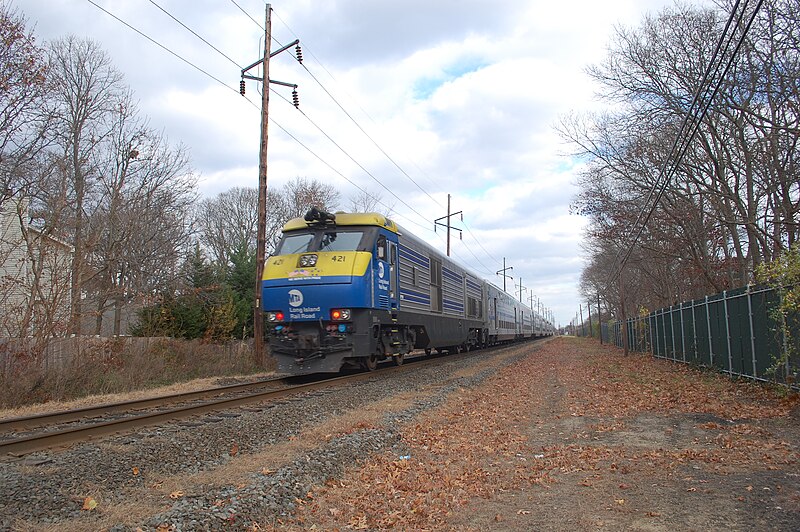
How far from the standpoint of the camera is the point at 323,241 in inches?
552

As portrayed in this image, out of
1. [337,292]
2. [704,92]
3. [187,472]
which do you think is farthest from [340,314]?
[704,92]

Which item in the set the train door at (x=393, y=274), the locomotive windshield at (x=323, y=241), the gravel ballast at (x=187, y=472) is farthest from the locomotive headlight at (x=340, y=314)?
the gravel ballast at (x=187, y=472)

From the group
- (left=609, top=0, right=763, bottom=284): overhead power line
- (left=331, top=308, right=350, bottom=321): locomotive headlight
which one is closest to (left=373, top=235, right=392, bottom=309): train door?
(left=331, top=308, right=350, bottom=321): locomotive headlight

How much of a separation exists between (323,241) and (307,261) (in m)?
0.65

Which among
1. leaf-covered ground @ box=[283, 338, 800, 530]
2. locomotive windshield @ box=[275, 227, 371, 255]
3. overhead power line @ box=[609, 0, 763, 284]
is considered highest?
overhead power line @ box=[609, 0, 763, 284]

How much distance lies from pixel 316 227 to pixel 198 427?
7.12 metres

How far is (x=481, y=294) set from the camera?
28734mm

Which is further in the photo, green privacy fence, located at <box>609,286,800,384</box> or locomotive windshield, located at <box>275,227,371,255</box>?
locomotive windshield, located at <box>275,227,371,255</box>

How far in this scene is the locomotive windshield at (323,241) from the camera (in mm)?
13742

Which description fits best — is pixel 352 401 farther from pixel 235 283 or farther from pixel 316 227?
pixel 235 283

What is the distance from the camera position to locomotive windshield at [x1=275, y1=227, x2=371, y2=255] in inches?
541

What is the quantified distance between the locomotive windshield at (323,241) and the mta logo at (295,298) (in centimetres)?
105

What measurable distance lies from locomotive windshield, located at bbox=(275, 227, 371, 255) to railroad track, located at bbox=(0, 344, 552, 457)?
3275 millimetres

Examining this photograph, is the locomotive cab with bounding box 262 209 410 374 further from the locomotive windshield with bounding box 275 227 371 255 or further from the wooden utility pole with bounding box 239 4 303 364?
the wooden utility pole with bounding box 239 4 303 364
